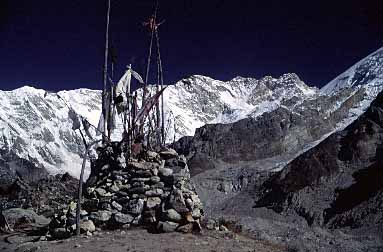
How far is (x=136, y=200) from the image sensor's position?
41.3ft

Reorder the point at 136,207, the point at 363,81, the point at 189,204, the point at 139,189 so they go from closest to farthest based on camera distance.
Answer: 1. the point at 189,204
2. the point at 136,207
3. the point at 139,189
4. the point at 363,81

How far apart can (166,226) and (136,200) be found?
51.5 inches

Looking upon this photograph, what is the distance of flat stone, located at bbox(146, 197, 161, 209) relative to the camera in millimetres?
12422

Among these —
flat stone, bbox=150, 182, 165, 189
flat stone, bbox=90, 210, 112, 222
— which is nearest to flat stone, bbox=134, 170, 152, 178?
flat stone, bbox=150, 182, 165, 189

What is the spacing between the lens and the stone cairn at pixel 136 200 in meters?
11.9

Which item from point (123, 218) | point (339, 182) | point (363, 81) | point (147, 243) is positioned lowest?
point (147, 243)

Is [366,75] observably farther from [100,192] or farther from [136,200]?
[136,200]

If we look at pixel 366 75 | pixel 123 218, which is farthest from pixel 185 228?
pixel 366 75

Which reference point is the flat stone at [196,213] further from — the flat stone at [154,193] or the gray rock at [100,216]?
the gray rock at [100,216]

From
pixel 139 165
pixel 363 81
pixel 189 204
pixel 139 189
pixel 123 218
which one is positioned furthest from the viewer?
pixel 363 81

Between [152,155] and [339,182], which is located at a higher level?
[152,155]

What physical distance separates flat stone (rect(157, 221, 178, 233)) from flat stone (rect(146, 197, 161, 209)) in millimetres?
776

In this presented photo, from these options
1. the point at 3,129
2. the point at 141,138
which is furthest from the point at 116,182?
the point at 3,129

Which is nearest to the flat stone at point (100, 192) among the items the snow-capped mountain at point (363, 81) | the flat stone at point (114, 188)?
the flat stone at point (114, 188)
